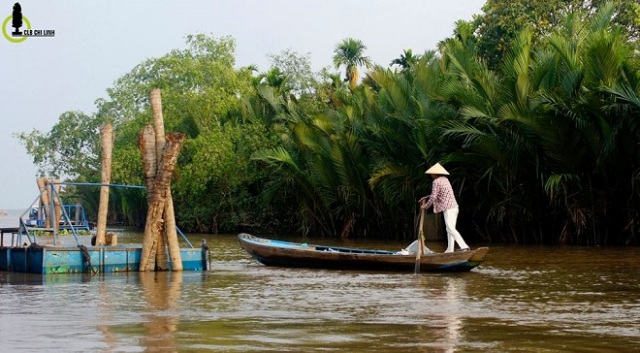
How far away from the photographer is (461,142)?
2991cm

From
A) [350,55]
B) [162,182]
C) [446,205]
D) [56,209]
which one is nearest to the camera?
[162,182]

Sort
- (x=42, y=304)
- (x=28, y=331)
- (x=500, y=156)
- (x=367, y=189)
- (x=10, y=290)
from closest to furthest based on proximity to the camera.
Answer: (x=28, y=331) < (x=42, y=304) < (x=10, y=290) < (x=500, y=156) < (x=367, y=189)

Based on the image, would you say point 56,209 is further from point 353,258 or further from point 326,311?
point 326,311

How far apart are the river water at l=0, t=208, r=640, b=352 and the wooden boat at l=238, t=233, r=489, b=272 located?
252mm

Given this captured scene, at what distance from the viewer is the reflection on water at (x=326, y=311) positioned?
10289 millimetres

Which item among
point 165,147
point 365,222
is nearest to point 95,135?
point 365,222

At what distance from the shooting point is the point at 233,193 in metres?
43.9

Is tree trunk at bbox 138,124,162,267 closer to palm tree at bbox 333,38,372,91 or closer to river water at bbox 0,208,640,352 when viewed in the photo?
river water at bbox 0,208,640,352

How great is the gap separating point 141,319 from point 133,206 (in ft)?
138

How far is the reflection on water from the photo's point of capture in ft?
33.8

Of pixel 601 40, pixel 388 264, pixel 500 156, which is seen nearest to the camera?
pixel 388 264

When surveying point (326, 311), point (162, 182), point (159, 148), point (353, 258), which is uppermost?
point (159, 148)

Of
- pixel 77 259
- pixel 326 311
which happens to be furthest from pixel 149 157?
pixel 326 311

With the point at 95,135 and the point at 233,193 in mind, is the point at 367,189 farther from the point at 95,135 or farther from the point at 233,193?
the point at 95,135
